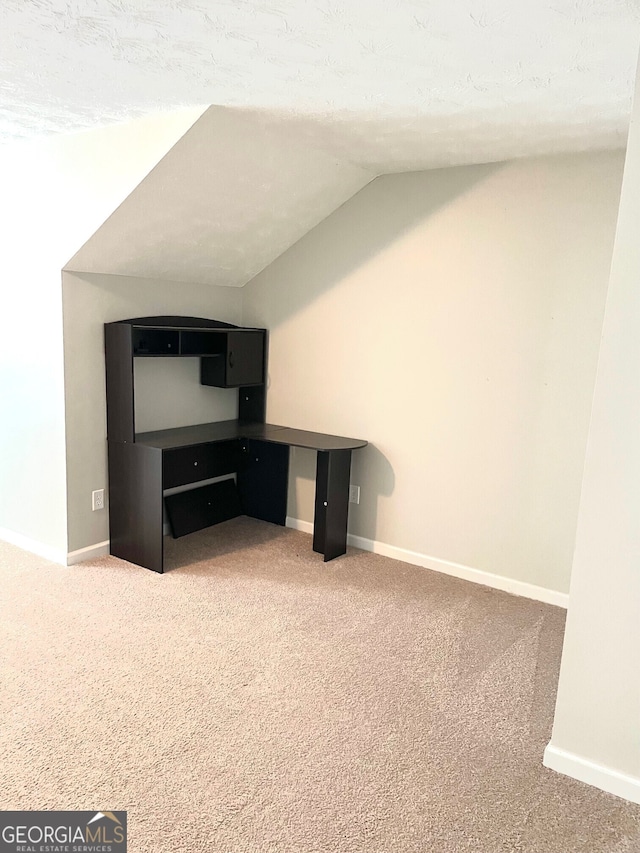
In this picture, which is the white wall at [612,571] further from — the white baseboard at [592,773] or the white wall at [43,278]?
the white wall at [43,278]

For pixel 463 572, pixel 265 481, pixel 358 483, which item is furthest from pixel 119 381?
pixel 463 572

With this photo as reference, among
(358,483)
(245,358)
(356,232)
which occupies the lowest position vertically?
(358,483)

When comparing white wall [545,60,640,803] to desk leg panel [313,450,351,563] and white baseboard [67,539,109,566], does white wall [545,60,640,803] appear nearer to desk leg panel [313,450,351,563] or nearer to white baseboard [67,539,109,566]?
desk leg panel [313,450,351,563]

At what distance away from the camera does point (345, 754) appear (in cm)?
220

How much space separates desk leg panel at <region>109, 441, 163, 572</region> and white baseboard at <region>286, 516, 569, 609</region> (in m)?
1.15

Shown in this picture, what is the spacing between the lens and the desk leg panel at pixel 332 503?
3.81m

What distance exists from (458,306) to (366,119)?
1186mm

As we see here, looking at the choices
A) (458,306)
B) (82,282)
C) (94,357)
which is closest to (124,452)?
(94,357)

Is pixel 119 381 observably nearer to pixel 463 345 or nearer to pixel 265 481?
pixel 265 481

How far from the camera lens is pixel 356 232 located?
389 cm

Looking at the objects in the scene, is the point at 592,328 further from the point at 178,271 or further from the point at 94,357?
the point at 94,357

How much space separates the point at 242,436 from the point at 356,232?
1.43 meters

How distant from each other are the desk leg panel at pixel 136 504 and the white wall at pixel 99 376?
0.08 metres

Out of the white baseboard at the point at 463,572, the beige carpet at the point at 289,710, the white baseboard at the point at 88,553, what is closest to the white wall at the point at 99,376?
the white baseboard at the point at 88,553
